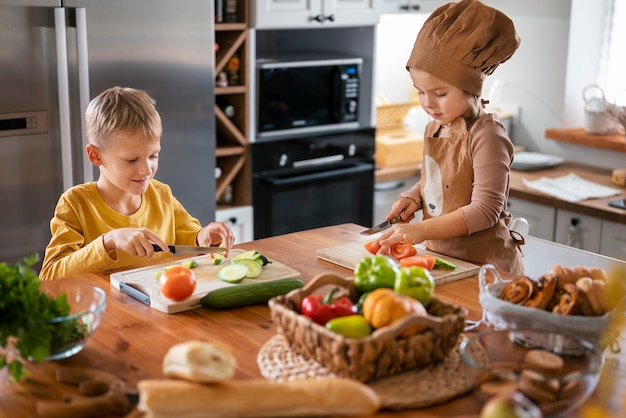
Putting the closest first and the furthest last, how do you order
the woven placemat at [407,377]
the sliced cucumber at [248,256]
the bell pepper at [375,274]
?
1. the woven placemat at [407,377]
2. the bell pepper at [375,274]
3. the sliced cucumber at [248,256]

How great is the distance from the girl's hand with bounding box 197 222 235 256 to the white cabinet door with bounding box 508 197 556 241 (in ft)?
6.29

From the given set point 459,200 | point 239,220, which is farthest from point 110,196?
point 239,220

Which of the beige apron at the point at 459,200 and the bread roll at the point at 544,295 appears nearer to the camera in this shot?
the bread roll at the point at 544,295

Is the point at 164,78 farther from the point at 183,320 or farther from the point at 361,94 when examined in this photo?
the point at 183,320

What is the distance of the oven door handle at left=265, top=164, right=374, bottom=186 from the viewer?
383cm

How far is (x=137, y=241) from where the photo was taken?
1905 mm

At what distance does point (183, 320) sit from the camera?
1.72m

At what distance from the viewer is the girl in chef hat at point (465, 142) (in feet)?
7.06

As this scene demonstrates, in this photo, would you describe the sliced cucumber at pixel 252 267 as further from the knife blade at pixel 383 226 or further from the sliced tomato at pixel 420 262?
the knife blade at pixel 383 226

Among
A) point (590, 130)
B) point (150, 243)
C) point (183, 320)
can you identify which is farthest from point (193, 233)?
point (590, 130)

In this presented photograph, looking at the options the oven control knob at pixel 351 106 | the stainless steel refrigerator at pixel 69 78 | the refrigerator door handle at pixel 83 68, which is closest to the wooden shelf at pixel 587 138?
the oven control knob at pixel 351 106

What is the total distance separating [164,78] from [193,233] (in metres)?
1.08

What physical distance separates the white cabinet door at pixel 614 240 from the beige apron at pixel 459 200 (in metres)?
1.28

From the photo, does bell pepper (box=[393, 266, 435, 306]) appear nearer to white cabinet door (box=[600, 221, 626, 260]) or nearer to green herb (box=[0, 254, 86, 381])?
green herb (box=[0, 254, 86, 381])
